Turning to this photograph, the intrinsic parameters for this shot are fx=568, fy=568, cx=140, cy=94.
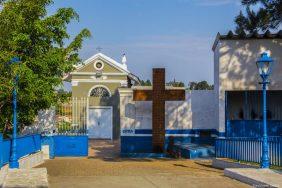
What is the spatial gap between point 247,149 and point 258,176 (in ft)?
14.0

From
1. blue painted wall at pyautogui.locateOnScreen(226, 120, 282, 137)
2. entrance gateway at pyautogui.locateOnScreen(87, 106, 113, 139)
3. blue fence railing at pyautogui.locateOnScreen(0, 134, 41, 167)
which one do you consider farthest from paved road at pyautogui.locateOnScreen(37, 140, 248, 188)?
entrance gateway at pyautogui.locateOnScreen(87, 106, 113, 139)

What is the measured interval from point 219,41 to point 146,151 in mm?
6050

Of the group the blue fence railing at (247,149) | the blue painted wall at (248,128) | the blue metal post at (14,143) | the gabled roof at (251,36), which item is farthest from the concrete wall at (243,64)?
the blue metal post at (14,143)

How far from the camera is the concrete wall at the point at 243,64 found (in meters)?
24.4

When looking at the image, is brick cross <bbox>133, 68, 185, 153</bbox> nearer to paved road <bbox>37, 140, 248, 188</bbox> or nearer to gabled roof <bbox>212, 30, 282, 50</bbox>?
paved road <bbox>37, 140, 248, 188</bbox>

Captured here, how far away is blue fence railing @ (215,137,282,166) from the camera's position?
16938mm

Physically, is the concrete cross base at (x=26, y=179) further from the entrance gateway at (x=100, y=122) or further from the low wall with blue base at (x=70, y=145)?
the entrance gateway at (x=100, y=122)

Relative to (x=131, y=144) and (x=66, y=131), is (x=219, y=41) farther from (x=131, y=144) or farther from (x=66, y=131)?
(x=66, y=131)

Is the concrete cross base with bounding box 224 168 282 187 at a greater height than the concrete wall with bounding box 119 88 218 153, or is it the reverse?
the concrete wall with bounding box 119 88 218 153

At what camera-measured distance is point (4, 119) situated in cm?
2027

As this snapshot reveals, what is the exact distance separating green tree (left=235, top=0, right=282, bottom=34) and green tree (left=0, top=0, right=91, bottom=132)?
706 centimetres

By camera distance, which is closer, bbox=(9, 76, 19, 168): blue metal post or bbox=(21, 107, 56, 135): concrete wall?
bbox=(9, 76, 19, 168): blue metal post

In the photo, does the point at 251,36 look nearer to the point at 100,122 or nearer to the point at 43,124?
the point at 43,124

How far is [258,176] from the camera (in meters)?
14.5
